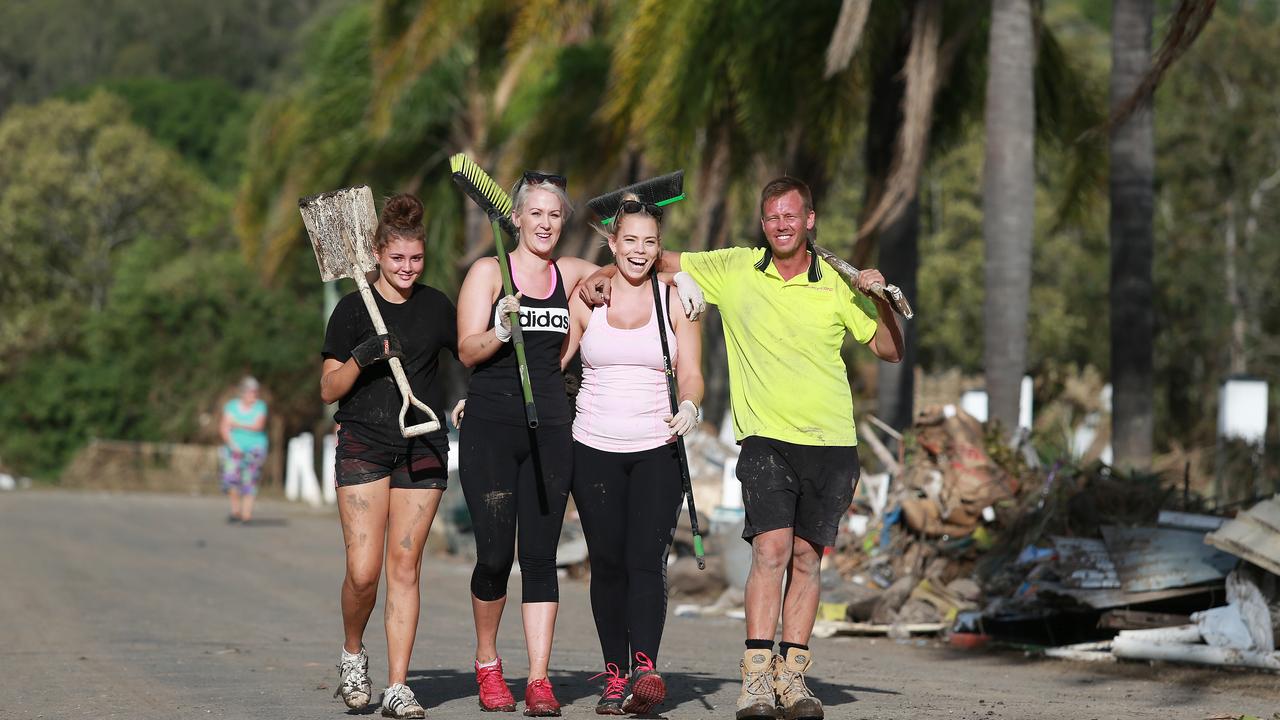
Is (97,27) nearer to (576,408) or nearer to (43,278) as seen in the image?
(43,278)

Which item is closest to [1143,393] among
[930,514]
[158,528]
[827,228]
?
[930,514]

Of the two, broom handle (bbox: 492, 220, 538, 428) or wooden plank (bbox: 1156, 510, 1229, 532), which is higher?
broom handle (bbox: 492, 220, 538, 428)

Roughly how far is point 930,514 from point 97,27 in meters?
99.4

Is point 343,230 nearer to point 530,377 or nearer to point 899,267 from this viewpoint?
point 530,377

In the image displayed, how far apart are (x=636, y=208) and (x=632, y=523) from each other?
3.93 feet

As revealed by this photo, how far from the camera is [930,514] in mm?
10781

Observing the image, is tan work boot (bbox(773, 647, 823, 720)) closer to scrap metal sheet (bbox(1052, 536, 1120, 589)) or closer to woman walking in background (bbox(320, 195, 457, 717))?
woman walking in background (bbox(320, 195, 457, 717))

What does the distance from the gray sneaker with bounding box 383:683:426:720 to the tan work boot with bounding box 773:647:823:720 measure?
1.31 metres

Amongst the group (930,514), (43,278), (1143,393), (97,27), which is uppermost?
(97,27)

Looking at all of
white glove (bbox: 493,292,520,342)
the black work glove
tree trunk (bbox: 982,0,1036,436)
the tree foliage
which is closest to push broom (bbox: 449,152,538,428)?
white glove (bbox: 493,292,520,342)

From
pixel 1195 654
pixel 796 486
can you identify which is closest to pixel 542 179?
pixel 796 486

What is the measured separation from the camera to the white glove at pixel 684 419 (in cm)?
630

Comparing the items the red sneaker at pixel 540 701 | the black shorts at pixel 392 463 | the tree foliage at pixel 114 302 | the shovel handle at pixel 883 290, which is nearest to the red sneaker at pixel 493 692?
the red sneaker at pixel 540 701

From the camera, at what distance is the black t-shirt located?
6469 millimetres
